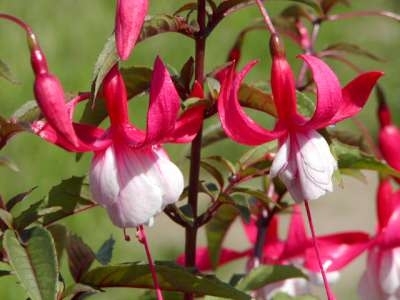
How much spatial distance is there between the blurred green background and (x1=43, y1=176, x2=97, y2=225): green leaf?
1644mm

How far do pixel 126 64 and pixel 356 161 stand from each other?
259 centimetres

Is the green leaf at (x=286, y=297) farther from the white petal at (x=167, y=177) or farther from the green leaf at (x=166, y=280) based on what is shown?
the white petal at (x=167, y=177)

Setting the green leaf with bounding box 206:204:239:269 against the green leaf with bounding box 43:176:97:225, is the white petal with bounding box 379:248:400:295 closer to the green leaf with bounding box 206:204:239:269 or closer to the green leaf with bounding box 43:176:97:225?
the green leaf with bounding box 206:204:239:269

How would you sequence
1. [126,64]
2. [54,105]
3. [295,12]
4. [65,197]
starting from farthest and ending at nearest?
[126,64], [295,12], [65,197], [54,105]

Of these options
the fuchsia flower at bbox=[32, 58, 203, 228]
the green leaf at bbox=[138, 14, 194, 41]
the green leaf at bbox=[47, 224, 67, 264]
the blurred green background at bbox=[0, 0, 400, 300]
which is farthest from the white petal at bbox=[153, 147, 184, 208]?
the blurred green background at bbox=[0, 0, 400, 300]

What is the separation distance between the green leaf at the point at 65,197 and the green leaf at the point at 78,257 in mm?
42

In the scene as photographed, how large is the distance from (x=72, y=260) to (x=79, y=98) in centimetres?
19

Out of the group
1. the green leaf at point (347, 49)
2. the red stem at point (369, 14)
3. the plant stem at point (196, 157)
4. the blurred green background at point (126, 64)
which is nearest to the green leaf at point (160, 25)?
the plant stem at point (196, 157)

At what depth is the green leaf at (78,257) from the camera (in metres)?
0.96

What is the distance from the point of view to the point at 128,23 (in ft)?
2.51

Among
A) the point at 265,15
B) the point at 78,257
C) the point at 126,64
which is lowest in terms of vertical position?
the point at 126,64

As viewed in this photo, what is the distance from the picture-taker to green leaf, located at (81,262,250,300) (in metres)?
0.86

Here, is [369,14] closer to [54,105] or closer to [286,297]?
[286,297]

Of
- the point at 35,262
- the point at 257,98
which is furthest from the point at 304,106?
the point at 35,262
